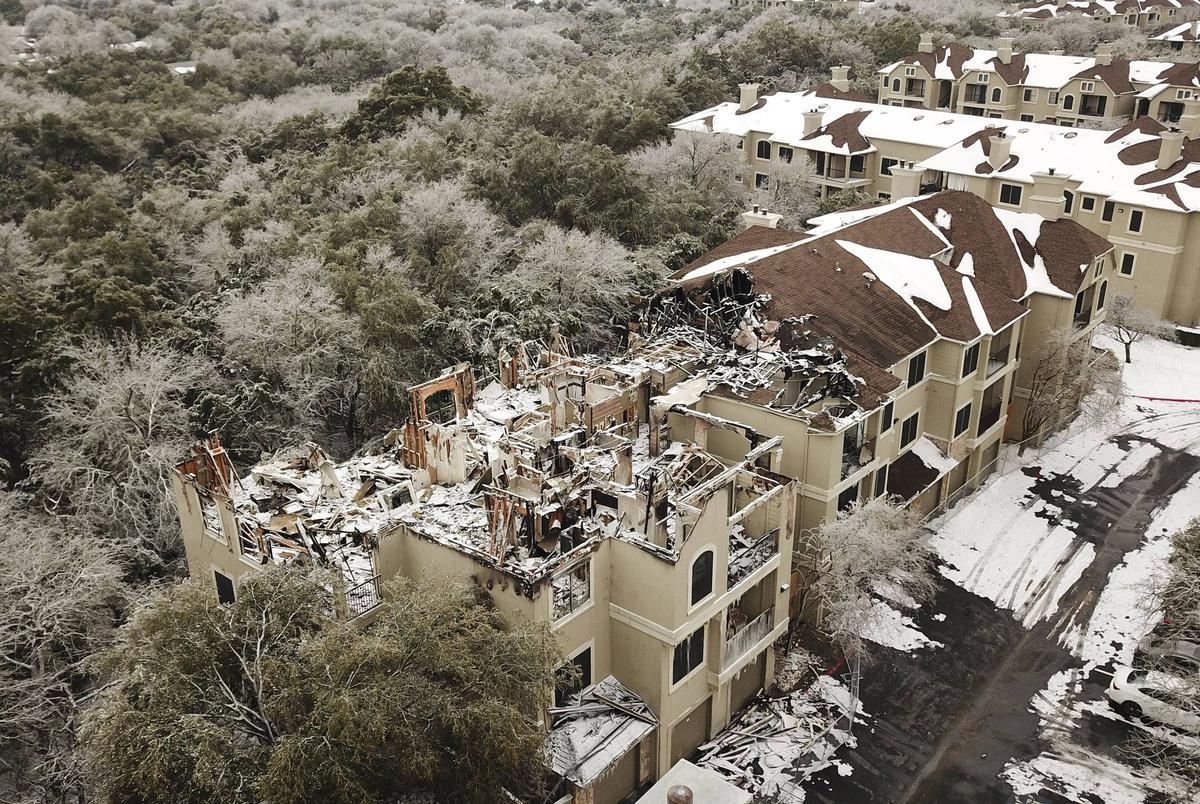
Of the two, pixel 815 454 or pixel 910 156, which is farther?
pixel 910 156

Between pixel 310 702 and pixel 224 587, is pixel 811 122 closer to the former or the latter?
pixel 224 587

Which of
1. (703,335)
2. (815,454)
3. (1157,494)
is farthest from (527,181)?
(1157,494)

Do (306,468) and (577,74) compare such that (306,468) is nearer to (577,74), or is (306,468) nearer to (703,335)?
(703,335)

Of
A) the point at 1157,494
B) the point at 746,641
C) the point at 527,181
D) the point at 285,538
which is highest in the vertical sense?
the point at 527,181

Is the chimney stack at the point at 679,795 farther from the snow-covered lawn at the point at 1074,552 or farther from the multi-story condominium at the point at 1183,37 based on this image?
the multi-story condominium at the point at 1183,37

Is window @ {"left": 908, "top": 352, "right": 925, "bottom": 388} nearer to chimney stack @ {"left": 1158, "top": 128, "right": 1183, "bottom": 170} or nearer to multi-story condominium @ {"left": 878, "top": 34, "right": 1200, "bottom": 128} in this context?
chimney stack @ {"left": 1158, "top": 128, "right": 1183, "bottom": 170}

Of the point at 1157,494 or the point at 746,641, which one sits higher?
the point at 746,641

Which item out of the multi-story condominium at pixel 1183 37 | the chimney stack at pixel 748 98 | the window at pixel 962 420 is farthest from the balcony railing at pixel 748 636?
the multi-story condominium at pixel 1183 37
